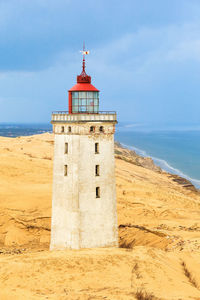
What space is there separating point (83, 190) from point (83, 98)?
4.26m

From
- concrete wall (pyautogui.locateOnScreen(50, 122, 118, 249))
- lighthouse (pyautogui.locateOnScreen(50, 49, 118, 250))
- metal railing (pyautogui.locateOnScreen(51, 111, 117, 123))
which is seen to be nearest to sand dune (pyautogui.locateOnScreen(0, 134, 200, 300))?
concrete wall (pyautogui.locateOnScreen(50, 122, 118, 249))

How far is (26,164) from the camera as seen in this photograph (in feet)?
101

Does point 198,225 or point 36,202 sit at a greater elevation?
point 36,202

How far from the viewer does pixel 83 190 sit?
1778 centimetres

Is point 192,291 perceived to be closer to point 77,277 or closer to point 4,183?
point 77,277

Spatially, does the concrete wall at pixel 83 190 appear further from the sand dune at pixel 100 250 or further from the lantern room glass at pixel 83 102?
the sand dune at pixel 100 250

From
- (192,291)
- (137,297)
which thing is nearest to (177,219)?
(192,291)

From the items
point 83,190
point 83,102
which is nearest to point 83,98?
point 83,102

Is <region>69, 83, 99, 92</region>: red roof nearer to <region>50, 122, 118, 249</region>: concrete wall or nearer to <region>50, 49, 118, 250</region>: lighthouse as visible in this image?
<region>50, 49, 118, 250</region>: lighthouse

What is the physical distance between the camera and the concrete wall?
17.8 m

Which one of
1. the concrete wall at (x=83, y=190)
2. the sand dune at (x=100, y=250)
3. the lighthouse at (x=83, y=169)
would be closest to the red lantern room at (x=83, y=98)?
the lighthouse at (x=83, y=169)

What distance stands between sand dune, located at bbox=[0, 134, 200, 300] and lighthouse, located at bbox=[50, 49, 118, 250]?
1.16 meters

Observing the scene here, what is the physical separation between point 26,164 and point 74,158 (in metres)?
13.8

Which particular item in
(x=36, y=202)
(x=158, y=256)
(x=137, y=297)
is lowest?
(x=137, y=297)
